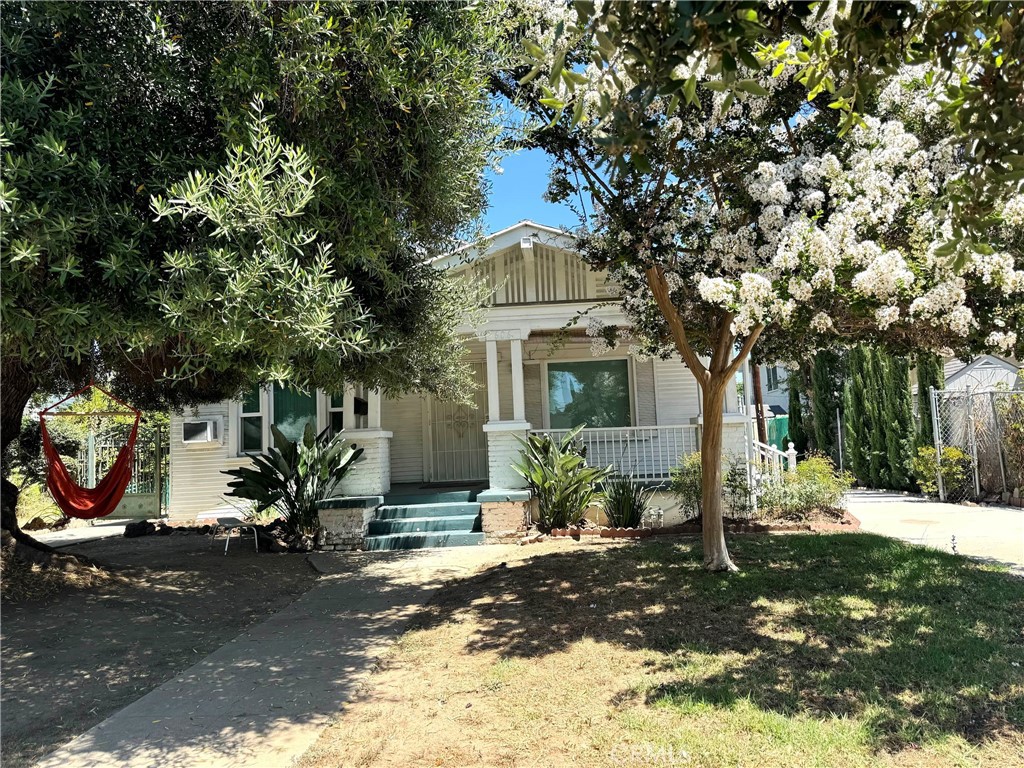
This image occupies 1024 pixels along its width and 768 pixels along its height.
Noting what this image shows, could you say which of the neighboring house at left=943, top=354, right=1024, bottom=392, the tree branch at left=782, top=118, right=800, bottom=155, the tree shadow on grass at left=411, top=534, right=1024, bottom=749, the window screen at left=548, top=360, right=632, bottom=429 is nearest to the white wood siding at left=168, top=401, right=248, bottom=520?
the window screen at left=548, top=360, right=632, bottom=429

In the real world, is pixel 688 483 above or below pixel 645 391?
below

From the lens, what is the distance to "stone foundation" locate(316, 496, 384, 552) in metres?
10.0

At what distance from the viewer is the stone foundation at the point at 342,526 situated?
10008 mm

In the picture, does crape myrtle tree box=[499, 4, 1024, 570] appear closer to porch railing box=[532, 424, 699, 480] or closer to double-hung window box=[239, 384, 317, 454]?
porch railing box=[532, 424, 699, 480]

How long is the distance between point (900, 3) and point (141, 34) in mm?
4716

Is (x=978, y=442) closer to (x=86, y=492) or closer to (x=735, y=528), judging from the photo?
(x=735, y=528)

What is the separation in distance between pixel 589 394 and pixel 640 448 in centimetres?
162

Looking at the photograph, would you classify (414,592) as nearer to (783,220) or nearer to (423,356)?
(423,356)

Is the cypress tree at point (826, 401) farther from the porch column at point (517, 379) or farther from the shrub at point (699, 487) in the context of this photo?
the porch column at point (517, 379)

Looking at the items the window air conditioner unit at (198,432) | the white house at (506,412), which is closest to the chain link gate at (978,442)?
the white house at (506,412)

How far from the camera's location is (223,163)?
14.9 ft

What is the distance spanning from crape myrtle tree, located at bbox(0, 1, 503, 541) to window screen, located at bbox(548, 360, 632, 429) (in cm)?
750

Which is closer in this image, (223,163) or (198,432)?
(223,163)

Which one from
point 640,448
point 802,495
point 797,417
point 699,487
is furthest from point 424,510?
point 797,417
